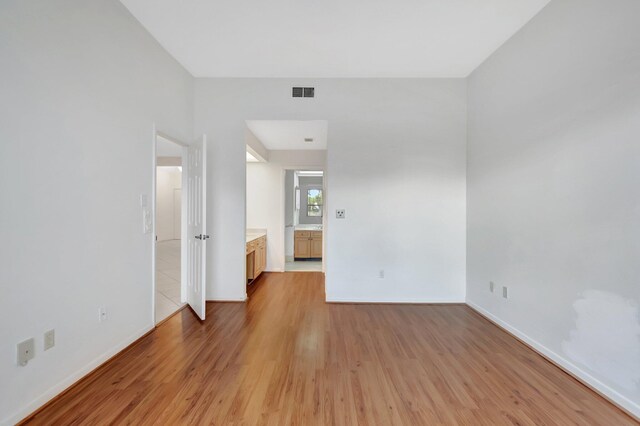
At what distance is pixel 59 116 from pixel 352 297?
11.3ft

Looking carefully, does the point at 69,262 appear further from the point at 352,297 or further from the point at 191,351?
the point at 352,297

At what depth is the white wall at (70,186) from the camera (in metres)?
1.59

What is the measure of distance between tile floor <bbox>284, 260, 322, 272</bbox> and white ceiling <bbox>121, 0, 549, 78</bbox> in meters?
3.84

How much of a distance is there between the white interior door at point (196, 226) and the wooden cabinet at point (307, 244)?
11.3 ft

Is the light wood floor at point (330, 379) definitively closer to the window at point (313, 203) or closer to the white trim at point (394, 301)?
the white trim at point (394, 301)

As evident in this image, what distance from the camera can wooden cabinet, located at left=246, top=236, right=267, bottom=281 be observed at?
177 inches

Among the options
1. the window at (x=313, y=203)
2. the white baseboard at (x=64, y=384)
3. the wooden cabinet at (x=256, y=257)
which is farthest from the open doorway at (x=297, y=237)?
the white baseboard at (x=64, y=384)

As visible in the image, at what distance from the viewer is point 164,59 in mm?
3047

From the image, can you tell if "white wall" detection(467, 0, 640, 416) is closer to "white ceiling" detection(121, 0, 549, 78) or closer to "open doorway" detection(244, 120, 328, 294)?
"white ceiling" detection(121, 0, 549, 78)

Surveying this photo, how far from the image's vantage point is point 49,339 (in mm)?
1798

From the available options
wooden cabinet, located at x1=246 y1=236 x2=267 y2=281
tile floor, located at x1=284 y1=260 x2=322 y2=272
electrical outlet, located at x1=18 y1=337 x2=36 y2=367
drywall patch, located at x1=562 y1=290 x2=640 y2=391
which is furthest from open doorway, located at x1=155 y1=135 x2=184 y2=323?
drywall patch, located at x1=562 y1=290 x2=640 y2=391

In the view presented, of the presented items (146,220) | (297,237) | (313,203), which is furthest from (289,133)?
(313,203)

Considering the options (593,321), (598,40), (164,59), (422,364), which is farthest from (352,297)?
(164,59)

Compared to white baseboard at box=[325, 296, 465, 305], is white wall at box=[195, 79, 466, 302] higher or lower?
higher
